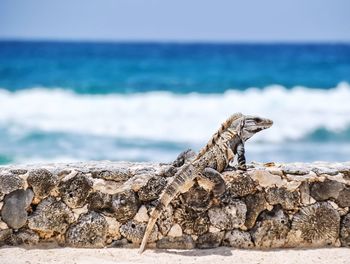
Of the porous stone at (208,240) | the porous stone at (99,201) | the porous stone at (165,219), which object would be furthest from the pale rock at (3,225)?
the porous stone at (208,240)

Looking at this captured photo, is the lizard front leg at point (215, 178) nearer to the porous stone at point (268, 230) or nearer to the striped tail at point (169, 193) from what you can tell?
the striped tail at point (169, 193)

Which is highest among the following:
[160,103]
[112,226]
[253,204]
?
[160,103]

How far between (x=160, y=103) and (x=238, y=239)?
55.3 ft

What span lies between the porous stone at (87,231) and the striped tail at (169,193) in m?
0.36

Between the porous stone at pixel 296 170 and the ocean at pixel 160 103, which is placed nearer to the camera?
the porous stone at pixel 296 170

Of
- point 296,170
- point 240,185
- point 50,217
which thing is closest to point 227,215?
point 240,185

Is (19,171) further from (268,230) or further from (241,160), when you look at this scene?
(268,230)

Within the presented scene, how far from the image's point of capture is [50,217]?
5.11m

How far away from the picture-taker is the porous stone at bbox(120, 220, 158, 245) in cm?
516

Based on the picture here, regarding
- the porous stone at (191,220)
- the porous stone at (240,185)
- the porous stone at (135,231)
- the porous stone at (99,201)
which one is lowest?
the porous stone at (135,231)

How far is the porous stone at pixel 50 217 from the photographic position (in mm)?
5105

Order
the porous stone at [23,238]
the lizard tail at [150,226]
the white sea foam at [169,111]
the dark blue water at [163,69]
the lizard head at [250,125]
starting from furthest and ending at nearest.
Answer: the dark blue water at [163,69] → the white sea foam at [169,111] → the lizard head at [250,125] → the porous stone at [23,238] → the lizard tail at [150,226]

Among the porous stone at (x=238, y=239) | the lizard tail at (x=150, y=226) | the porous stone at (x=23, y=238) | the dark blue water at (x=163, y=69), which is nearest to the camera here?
the lizard tail at (x=150, y=226)

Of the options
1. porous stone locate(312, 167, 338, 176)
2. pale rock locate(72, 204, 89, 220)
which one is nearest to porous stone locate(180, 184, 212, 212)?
pale rock locate(72, 204, 89, 220)
